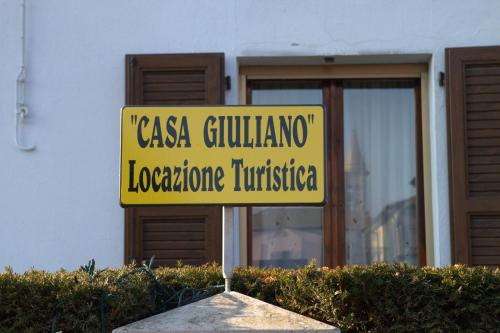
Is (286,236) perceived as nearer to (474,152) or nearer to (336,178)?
(336,178)

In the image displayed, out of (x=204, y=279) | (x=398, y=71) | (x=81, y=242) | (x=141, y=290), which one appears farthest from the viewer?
(x=398, y=71)

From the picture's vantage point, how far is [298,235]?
6129 millimetres

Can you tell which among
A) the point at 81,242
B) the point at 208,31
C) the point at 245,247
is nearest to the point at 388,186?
the point at 245,247

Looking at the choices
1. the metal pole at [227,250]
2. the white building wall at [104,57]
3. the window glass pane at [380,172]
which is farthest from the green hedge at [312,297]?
the window glass pane at [380,172]

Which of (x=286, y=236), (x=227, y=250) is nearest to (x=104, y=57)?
(x=286, y=236)

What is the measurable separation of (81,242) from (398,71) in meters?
2.82

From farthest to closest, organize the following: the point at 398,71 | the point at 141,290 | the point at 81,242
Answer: the point at 398,71, the point at 81,242, the point at 141,290

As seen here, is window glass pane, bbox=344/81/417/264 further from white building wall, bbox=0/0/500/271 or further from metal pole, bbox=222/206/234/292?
metal pole, bbox=222/206/234/292

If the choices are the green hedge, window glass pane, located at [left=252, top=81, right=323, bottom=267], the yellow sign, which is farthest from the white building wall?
the yellow sign

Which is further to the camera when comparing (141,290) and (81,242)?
(81,242)

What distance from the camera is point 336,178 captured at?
19.9 feet

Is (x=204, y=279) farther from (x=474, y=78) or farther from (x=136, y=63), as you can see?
(x=474, y=78)

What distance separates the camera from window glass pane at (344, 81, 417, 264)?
20.1 ft

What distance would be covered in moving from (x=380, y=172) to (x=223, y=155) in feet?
9.15
